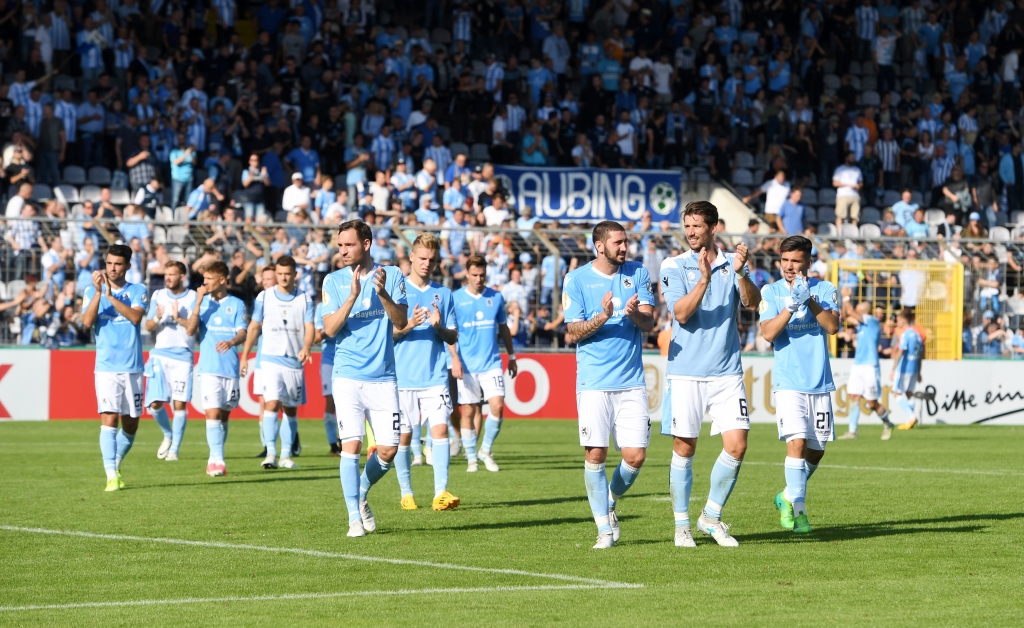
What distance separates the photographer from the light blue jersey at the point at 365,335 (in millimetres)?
11102

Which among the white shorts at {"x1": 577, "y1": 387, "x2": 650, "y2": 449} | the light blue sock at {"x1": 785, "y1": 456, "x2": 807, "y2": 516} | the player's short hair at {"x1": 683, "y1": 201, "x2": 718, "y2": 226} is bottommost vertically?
the light blue sock at {"x1": 785, "y1": 456, "x2": 807, "y2": 516}

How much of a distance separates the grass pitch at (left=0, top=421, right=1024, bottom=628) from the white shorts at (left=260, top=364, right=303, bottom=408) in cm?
91

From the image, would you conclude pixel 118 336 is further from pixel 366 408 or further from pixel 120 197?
pixel 120 197

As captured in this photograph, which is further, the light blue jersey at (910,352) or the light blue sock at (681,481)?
the light blue jersey at (910,352)

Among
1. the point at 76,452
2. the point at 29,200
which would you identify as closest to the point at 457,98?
the point at 29,200

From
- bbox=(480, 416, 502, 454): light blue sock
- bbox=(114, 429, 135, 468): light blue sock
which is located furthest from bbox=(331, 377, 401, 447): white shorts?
bbox=(480, 416, 502, 454): light blue sock

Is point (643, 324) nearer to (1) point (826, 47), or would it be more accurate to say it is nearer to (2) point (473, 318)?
(2) point (473, 318)

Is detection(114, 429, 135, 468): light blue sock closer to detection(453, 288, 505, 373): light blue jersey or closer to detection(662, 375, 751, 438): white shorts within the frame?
detection(453, 288, 505, 373): light blue jersey

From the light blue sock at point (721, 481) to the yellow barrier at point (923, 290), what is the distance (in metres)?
17.8

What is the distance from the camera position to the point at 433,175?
98.4 ft

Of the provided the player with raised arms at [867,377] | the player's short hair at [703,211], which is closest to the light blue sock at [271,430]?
the player's short hair at [703,211]

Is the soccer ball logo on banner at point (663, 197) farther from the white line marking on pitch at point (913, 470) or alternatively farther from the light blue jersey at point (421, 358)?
the light blue jersey at point (421, 358)

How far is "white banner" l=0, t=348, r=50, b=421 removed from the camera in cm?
2467

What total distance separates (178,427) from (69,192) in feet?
35.0
